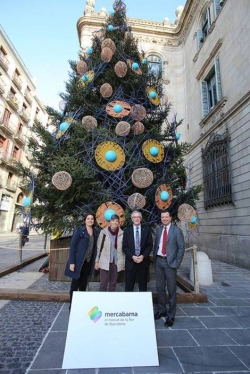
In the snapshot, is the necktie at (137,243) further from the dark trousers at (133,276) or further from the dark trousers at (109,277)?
the dark trousers at (109,277)

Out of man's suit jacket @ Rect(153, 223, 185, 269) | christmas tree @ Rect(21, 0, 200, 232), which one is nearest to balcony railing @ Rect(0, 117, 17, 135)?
christmas tree @ Rect(21, 0, 200, 232)

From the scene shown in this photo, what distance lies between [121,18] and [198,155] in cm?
802

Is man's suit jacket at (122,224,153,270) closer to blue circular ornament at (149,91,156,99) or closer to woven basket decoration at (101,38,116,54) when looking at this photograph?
blue circular ornament at (149,91,156,99)

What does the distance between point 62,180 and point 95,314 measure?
3.10 m

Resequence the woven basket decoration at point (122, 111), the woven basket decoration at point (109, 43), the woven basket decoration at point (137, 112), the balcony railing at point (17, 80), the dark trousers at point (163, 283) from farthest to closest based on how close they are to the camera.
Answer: the balcony railing at point (17, 80), the woven basket decoration at point (109, 43), the woven basket decoration at point (137, 112), the woven basket decoration at point (122, 111), the dark trousers at point (163, 283)

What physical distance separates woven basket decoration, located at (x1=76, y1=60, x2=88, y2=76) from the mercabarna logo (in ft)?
23.0

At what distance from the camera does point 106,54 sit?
6672mm

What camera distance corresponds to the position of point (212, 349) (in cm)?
281

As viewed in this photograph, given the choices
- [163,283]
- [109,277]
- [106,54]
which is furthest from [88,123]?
[163,283]

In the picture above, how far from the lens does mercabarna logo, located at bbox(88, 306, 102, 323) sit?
2.46m

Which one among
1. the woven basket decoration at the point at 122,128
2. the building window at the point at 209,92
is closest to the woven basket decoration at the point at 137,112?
the woven basket decoration at the point at 122,128

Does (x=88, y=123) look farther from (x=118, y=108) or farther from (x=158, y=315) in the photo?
(x=158, y=315)

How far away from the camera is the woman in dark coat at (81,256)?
3.84 meters

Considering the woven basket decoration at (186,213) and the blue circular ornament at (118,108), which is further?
the blue circular ornament at (118,108)
